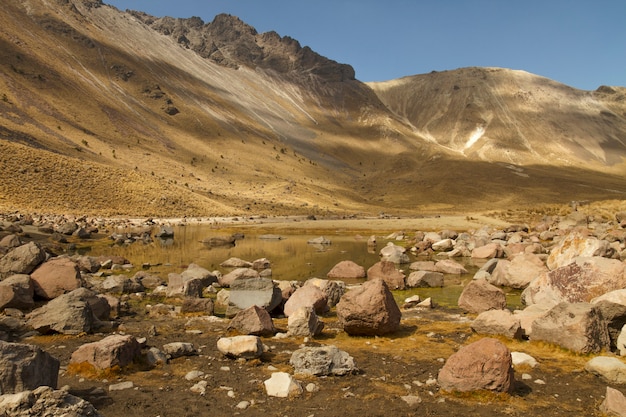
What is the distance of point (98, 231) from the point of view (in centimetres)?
4594

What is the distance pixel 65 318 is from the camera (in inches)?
471

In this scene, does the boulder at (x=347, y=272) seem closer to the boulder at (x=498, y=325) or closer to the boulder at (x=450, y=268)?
the boulder at (x=450, y=268)

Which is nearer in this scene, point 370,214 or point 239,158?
point 370,214

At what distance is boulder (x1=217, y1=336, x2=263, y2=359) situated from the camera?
10.3 meters

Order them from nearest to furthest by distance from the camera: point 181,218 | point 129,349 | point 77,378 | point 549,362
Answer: point 77,378, point 129,349, point 549,362, point 181,218

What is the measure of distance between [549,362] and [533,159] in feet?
570

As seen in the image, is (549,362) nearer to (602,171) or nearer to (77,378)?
(77,378)

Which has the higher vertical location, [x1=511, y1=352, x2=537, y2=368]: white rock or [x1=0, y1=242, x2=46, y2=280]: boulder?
[x1=511, y1=352, x2=537, y2=368]: white rock

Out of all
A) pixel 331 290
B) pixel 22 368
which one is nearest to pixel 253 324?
pixel 331 290

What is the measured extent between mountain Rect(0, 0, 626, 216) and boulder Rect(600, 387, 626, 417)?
57112 mm

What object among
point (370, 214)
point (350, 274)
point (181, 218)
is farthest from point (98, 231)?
point (370, 214)

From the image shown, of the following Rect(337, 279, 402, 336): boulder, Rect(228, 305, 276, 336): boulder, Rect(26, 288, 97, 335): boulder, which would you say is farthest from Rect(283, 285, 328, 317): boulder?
Rect(26, 288, 97, 335): boulder

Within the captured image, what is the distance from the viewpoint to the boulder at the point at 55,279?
15914 millimetres

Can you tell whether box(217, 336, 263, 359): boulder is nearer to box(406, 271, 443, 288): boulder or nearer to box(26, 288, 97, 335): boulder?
box(26, 288, 97, 335): boulder
